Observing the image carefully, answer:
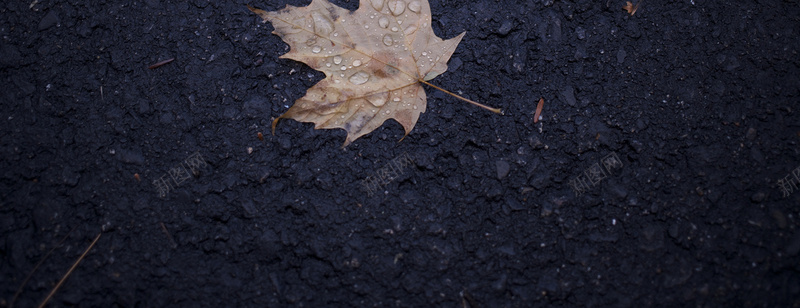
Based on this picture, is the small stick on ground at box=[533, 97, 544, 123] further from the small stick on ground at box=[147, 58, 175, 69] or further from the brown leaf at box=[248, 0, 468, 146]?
the small stick on ground at box=[147, 58, 175, 69]

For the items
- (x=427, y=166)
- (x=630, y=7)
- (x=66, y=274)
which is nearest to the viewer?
(x=66, y=274)

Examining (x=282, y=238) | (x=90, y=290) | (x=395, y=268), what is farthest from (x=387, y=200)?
(x=90, y=290)

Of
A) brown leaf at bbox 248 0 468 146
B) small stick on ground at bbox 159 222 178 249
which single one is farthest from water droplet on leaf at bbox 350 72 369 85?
small stick on ground at bbox 159 222 178 249

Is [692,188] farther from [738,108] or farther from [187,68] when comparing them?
[187,68]

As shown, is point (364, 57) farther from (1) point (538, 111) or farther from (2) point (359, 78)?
(1) point (538, 111)

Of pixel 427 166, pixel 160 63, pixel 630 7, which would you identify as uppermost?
pixel 630 7

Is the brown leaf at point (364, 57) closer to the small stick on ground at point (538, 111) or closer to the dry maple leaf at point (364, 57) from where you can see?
the dry maple leaf at point (364, 57)

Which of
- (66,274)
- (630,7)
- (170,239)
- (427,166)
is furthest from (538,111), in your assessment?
(66,274)
